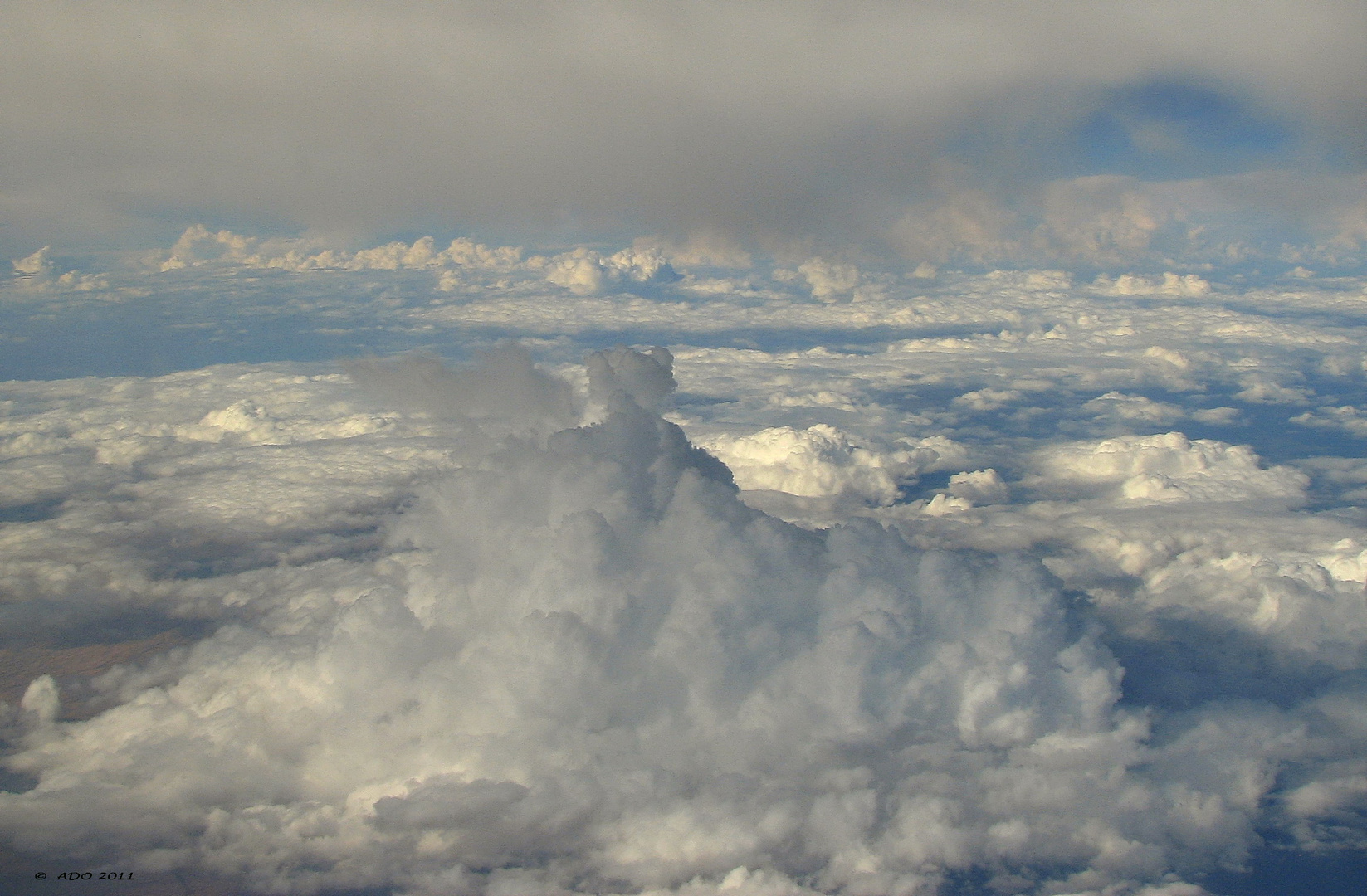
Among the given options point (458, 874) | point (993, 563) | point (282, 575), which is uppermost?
point (993, 563)

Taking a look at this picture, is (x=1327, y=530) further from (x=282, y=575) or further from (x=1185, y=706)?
(x=282, y=575)

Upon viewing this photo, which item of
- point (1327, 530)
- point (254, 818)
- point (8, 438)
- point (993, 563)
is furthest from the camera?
point (8, 438)

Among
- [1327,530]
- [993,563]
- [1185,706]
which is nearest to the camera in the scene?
[993,563]

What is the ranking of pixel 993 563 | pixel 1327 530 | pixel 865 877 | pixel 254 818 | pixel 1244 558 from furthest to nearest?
pixel 1327 530, pixel 1244 558, pixel 993 563, pixel 254 818, pixel 865 877

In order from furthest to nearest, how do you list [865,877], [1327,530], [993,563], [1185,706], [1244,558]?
1. [1327,530]
2. [1244,558]
3. [1185,706]
4. [993,563]
5. [865,877]

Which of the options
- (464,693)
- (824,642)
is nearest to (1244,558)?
(824,642)

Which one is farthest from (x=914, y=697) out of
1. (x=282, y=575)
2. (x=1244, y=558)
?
(x=282, y=575)

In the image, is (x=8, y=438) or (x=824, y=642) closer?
(x=824, y=642)

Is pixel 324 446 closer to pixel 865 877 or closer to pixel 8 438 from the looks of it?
pixel 8 438

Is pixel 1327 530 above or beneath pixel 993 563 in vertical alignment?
beneath
